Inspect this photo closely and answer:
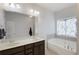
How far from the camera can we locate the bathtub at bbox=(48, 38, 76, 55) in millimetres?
1473

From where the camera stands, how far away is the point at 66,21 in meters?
1.46

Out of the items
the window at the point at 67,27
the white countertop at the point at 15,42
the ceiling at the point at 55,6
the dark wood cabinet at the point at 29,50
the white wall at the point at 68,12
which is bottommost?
the dark wood cabinet at the point at 29,50

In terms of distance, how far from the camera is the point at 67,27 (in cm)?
146

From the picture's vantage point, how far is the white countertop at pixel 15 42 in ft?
4.36

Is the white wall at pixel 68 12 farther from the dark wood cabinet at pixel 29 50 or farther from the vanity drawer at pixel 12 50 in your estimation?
the vanity drawer at pixel 12 50

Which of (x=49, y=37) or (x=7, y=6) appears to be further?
(x=49, y=37)

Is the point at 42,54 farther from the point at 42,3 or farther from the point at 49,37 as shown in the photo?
the point at 42,3

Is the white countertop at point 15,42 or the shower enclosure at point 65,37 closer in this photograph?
the white countertop at point 15,42

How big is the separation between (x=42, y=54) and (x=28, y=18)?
0.63 m

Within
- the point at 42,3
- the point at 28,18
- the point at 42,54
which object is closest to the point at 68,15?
the point at 42,3

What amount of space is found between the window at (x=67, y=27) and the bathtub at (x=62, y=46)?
0.12 metres

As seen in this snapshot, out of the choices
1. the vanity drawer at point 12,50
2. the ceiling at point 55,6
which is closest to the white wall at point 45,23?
the ceiling at point 55,6

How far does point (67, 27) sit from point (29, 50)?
0.71 metres

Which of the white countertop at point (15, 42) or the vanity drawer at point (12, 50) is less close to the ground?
the white countertop at point (15, 42)
